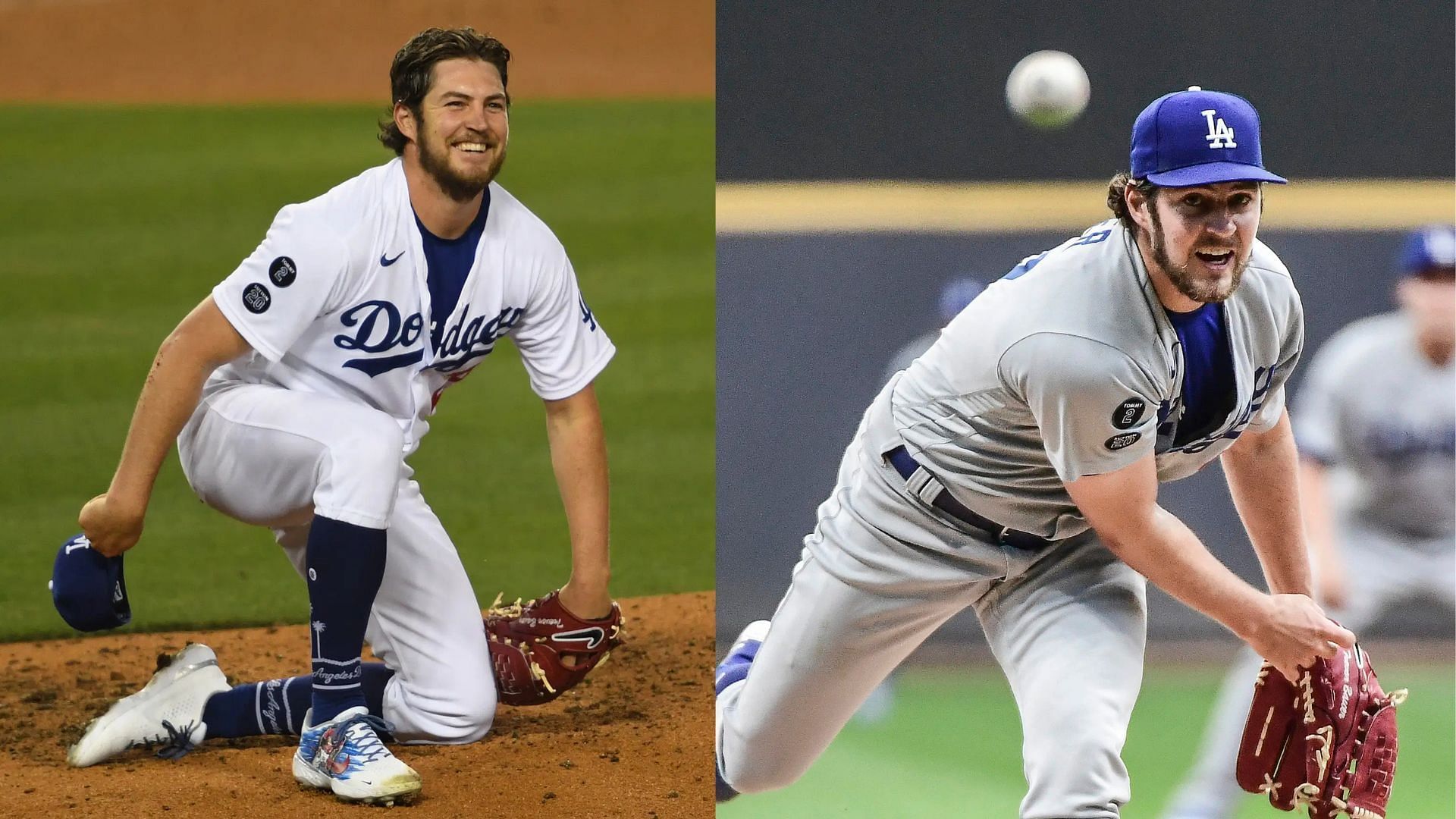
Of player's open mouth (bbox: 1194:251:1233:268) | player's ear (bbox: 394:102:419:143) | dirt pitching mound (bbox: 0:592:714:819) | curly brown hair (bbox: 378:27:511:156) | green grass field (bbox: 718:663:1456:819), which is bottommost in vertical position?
green grass field (bbox: 718:663:1456:819)

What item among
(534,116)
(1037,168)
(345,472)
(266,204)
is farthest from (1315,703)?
(534,116)

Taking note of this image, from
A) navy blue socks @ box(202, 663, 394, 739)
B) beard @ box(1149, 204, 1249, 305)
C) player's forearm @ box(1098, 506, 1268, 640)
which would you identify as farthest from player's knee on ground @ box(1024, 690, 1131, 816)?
navy blue socks @ box(202, 663, 394, 739)

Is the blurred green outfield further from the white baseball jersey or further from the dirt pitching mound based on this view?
the white baseball jersey

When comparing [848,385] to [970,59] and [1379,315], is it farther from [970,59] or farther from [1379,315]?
[1379,315]

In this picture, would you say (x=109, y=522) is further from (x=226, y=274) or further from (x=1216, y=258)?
(x=226, y=274)

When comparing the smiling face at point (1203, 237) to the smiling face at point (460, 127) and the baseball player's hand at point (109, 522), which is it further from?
the baseball player's hand at point (109, 522)

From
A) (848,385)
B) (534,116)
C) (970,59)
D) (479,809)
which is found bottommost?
(479,809)
